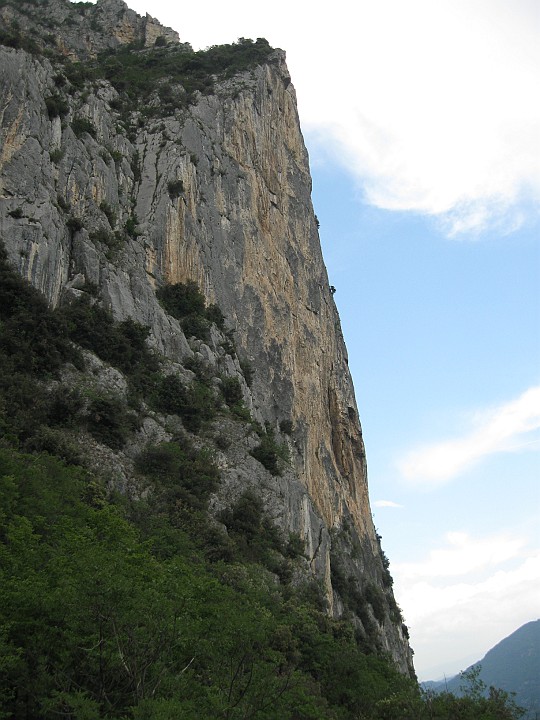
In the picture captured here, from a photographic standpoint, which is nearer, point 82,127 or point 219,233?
point 82,127

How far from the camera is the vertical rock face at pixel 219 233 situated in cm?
2925

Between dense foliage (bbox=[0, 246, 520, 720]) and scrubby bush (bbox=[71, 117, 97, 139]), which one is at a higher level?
scrubby bush (bbox=[71, 117, 97, 139])

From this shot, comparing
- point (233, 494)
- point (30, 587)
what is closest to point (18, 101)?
point (233, 494)

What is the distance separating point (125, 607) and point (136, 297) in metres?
21.1

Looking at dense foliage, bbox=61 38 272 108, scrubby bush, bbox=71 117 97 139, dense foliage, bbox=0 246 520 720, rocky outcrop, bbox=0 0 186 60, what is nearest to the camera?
dense foliage, bbox=0 246 520 720

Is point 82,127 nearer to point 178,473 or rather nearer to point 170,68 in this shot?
point 170,68

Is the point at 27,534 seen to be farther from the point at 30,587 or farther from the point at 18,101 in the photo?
the point at 18,101

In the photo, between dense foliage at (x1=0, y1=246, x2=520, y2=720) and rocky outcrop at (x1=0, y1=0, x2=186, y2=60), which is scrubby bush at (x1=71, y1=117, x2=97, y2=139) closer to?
dense foliage at (x1=0, y1=246, x2=520, y2=720)

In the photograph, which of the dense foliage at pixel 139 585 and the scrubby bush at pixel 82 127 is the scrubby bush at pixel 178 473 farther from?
the scrubby bush at pixel 82 127

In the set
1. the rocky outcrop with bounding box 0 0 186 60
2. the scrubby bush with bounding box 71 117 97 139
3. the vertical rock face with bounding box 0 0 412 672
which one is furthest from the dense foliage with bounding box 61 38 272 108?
the scrubby bush with bounding box 71 117 97 139

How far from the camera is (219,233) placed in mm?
39656

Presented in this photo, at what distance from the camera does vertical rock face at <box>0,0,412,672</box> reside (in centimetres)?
2925

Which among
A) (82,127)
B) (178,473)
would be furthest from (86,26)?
(178,473)

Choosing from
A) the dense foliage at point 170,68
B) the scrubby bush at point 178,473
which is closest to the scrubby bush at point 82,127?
the dense foliage at point 170,68
